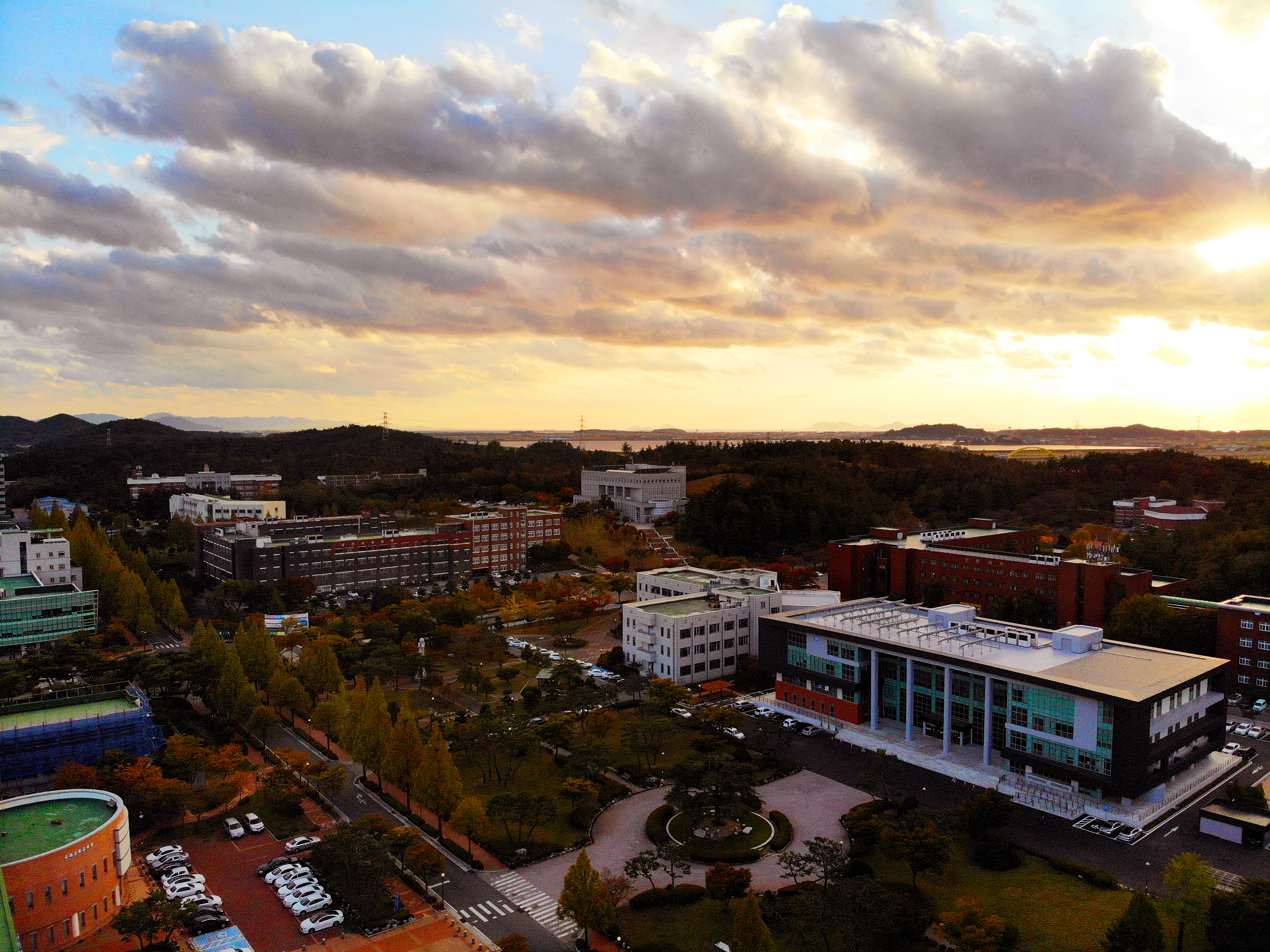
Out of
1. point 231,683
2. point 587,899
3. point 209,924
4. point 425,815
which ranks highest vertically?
point 231,683

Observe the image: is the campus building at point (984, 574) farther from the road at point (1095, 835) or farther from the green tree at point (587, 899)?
the green tree at point (587, 899)

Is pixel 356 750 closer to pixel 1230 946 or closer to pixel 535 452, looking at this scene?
pixel 1230 946

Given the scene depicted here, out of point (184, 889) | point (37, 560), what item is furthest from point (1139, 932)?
point (37, 560)

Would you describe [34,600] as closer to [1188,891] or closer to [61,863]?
[61,863]

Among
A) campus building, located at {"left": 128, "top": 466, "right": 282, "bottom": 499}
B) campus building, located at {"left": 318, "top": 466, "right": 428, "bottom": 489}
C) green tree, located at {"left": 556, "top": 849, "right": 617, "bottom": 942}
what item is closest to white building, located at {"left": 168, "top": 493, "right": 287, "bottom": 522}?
campus building, located at {"left": 128, "top": 466, "right": 282, "bottom": 499}

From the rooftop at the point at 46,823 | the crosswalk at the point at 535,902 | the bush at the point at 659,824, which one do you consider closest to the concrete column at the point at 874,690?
the bush at the point at 659,824

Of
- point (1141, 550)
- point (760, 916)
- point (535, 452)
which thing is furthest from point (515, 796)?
point (535, 452)
